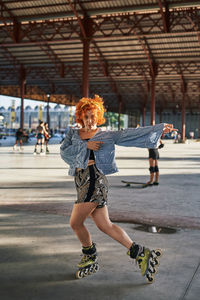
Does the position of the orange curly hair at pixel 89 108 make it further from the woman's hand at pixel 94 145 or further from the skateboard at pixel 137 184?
the skateboard at pixel 137 184

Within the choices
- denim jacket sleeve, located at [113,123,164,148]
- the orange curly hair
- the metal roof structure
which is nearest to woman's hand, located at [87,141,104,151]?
denim jacket sleeve, located at [113,123,164,148]

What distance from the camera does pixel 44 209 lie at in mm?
7027

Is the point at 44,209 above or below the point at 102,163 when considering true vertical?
below

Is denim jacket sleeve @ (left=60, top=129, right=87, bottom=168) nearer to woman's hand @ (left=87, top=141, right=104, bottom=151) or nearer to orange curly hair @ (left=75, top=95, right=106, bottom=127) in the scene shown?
woman's hand @ (left=87, top=141, right=104, bottom=151)

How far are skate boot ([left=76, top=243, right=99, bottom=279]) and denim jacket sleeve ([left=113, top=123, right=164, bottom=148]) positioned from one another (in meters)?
1.15

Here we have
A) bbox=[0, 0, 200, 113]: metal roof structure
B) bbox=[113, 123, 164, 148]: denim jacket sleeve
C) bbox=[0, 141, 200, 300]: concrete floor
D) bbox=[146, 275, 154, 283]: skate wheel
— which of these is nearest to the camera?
bbox=[0, 141, 200, 300]: concrete floor

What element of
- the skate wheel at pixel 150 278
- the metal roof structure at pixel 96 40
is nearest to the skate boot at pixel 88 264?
the skate wheel at pixel 150 278

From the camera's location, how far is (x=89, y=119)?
3.82 metres

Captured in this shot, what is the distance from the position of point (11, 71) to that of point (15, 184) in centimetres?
3625

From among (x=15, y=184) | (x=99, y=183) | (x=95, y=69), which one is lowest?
(x=15, y=184)

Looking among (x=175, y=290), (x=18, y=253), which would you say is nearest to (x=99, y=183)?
(x=175, y=290)

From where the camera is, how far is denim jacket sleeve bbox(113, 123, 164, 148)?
3.75 m

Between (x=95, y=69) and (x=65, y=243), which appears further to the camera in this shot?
(x=95, y=69)

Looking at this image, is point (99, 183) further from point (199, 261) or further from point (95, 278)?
point (199, 261)
